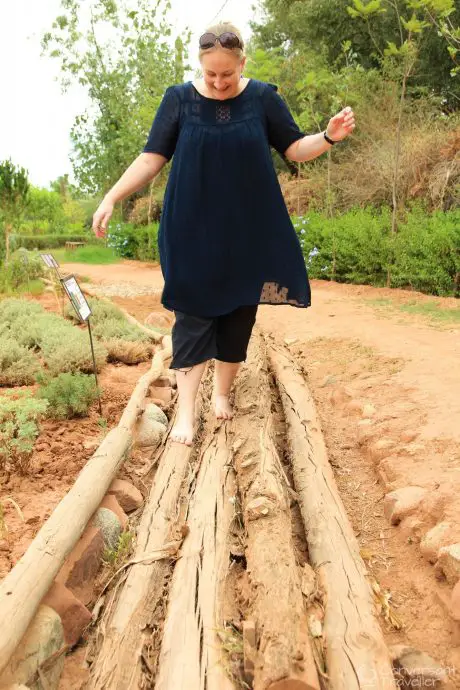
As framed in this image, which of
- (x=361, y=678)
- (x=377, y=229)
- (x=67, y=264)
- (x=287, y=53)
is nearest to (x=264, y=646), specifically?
(x=361, y=678)

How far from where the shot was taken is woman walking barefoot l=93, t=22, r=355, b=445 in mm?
3025

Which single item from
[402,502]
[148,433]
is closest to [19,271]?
[148,433]

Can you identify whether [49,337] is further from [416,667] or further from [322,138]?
[416,667]

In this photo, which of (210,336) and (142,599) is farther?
(210,336)

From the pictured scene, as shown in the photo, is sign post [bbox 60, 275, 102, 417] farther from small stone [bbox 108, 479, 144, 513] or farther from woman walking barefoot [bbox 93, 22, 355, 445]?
small stone [bbox 108, 479, 144, 513]

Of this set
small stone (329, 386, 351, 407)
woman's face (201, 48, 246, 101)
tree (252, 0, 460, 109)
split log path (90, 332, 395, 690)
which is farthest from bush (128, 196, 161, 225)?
split log path (90, 332, 395, 690)

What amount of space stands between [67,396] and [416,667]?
272 centimetres

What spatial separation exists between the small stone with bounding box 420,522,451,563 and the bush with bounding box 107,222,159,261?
49.5 feet

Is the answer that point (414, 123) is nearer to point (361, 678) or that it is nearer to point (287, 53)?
point (287, 53)

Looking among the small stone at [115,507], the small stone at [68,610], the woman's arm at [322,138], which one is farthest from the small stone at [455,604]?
the woman's arm at [322,138]

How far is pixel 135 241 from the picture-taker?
18.7 meters

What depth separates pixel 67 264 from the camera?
18109 millimetres

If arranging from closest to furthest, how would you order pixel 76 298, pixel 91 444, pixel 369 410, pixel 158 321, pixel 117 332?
pixel 91 444 < pixel 76 298 < pixel 369 410 < pixel 117 332 < pixel 158 321

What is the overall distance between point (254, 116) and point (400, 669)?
95.2 inches
